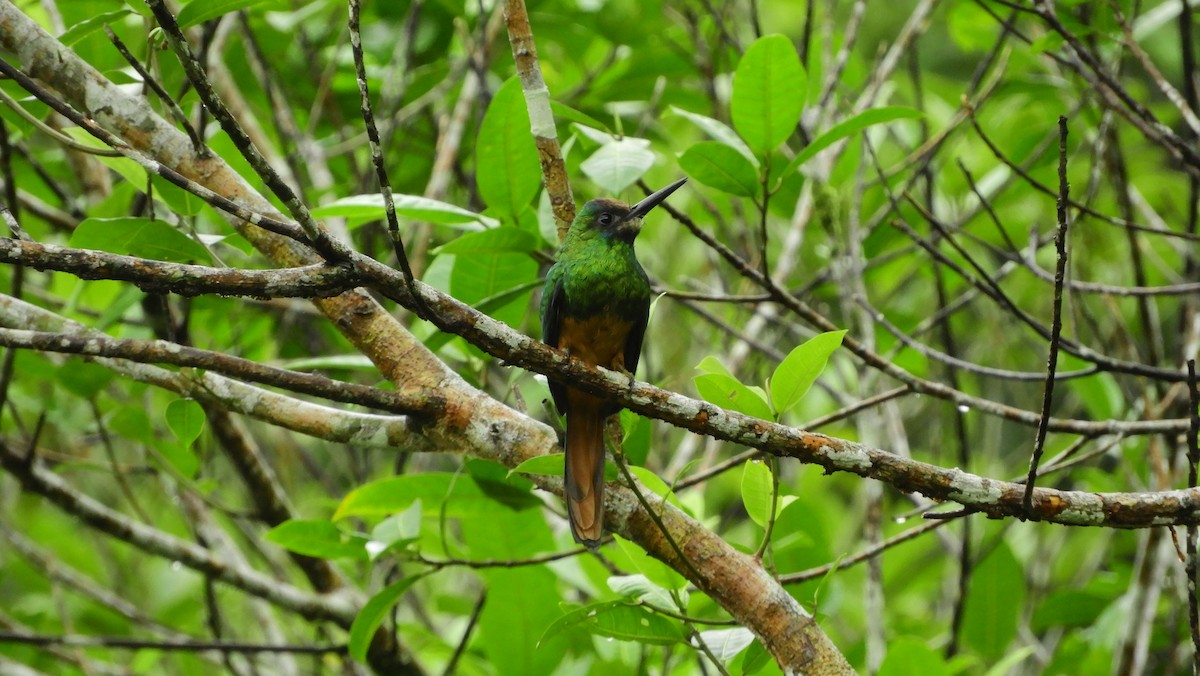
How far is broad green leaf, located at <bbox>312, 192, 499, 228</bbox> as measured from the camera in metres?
2.23

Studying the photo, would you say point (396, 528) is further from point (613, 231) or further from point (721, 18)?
point (721, 18)

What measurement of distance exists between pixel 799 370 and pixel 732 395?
0.39 ft

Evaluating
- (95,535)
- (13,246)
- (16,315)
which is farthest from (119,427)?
(95,535)

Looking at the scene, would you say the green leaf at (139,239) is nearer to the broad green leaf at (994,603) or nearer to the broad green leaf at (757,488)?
the broad green leaf at (757,488)

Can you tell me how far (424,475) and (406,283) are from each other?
0.96 meters

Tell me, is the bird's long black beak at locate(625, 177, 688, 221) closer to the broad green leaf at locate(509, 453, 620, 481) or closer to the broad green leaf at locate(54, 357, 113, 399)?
the broad green leaf at locate(509, 453, 620, 481)

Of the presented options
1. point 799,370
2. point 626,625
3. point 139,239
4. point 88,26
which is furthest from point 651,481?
point 88,26

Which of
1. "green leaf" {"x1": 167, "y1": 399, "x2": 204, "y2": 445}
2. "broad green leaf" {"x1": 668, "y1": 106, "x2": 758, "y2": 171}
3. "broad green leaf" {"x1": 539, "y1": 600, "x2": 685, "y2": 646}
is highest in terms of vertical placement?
"broad green leaf" {"x1": 668, "y1": 106, "x2": 758, "y2": 171}

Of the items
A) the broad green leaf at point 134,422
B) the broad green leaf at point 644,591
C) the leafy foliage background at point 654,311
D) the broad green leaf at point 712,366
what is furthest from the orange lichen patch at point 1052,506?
the broad green leaf at point 134,422

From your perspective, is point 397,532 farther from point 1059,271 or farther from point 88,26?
point 1059,271

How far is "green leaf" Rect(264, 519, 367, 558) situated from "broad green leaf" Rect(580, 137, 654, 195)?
2.92ft

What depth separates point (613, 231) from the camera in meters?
2.88

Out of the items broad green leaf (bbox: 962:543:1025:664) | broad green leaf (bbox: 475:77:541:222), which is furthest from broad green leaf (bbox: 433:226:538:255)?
broad green leaf (bbox: 962:543:1025:664)

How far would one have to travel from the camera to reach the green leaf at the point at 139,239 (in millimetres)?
2121
